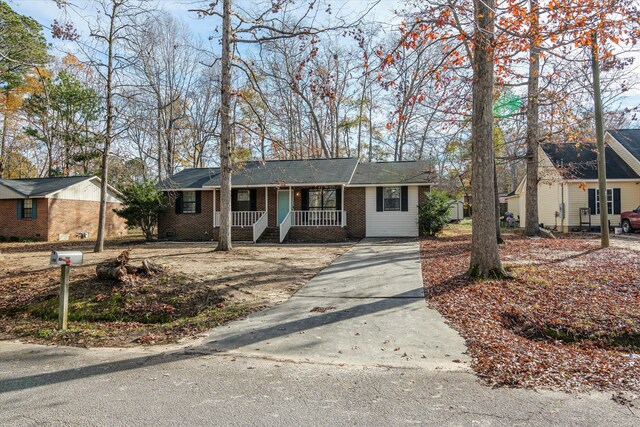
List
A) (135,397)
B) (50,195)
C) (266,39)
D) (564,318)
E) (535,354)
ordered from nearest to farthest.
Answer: (135,397) → (535,354) → (564,318) → (266,39) → (50,195)

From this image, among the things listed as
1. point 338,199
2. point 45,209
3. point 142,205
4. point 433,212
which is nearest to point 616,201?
point 433,212

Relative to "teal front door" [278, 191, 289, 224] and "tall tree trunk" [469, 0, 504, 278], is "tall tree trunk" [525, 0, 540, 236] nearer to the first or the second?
"tall tree trunk" [469, 0, 504, 278]

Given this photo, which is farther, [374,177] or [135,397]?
[374,177]

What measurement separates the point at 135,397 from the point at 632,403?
395 centimetres

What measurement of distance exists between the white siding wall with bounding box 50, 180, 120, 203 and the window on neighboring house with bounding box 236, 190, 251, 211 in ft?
36.0

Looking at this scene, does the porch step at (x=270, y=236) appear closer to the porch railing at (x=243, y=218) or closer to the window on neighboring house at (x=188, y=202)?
the porch railing at (x=243, y=218)

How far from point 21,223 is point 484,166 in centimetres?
2483

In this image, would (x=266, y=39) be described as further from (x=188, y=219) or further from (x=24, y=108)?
(x=24, y=108)

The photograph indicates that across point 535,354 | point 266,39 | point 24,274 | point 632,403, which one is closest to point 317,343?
point 535,354

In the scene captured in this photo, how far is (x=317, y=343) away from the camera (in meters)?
4.34

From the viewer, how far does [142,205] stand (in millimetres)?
18422

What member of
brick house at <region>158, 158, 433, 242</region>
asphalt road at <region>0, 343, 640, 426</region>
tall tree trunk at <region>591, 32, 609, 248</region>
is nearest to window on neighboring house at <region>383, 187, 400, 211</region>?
brick house at <region>158, 158, 433, 242</region>

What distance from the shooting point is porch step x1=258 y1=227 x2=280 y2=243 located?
58.0ft

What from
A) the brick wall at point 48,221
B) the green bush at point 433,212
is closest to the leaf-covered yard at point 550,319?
the green bush at point 433,212
